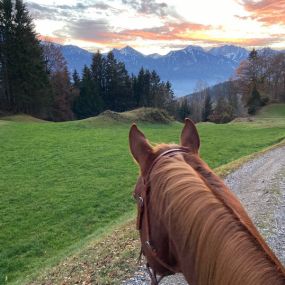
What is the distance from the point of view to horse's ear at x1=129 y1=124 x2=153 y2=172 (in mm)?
2473

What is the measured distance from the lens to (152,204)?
2.31m

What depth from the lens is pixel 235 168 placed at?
59.7 feet

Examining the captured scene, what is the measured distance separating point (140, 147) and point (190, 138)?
36 cm

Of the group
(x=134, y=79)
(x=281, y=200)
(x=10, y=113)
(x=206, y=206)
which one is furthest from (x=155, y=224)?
(x=134, y=79)

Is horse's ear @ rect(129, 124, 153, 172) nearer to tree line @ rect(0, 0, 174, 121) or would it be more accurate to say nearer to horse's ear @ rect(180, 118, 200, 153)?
horse's ear @ rect(180, 118, 200, 153)

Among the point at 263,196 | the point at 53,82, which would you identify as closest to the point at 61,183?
the point at 263,196

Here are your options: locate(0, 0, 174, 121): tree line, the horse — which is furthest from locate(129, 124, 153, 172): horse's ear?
locate(0, 0, 174, 121): tree line

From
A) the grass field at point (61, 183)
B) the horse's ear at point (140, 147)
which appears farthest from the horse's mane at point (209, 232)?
the grass field at point (61, 183)

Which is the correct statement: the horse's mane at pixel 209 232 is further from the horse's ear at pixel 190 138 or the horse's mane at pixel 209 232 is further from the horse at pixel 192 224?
the horse's ear at pixel 190 138

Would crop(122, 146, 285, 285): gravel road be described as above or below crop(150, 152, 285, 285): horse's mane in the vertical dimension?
below

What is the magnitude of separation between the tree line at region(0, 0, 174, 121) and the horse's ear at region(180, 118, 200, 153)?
55.3m

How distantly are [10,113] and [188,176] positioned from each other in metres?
54.9

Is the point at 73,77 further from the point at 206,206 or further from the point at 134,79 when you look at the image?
the point at 206,206

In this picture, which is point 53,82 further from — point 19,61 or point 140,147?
point 140,147
